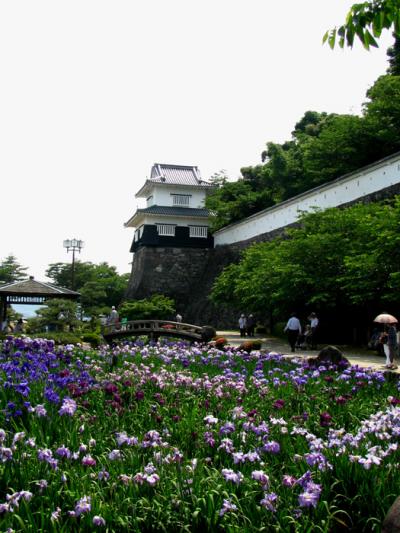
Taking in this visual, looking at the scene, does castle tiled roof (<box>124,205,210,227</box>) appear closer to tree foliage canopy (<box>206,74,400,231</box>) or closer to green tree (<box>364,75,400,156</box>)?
tree foliage canopy (<box>206,74,400,231</box>)

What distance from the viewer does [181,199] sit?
41531 mm

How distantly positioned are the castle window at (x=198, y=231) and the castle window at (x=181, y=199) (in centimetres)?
249

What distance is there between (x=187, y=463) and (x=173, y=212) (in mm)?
35977

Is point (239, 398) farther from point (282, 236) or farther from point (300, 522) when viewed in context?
point (282, 236)

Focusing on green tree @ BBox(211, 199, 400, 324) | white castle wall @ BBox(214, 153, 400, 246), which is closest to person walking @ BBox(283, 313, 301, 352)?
green tree @ BBox(211, 199, 400, 324)

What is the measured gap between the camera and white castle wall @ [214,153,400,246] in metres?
19.8

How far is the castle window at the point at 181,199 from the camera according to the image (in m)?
41.3

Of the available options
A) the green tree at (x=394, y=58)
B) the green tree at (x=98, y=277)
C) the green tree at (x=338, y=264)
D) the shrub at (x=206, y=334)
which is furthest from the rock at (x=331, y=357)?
the green tree at (x=98, y=277)

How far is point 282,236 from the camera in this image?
89.5 ft

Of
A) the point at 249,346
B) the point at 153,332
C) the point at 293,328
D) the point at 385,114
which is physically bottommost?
the point at 249,346

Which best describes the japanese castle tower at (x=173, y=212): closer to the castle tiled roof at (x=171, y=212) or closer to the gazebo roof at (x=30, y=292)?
the castle tiled roof at (x=171, y=212)

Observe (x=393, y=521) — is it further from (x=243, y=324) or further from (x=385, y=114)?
(x=385, y=114)

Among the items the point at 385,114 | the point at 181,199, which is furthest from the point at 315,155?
the point at 181,199

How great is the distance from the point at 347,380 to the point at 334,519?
455cm
